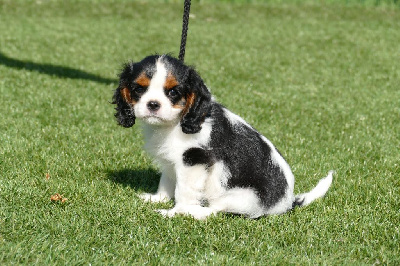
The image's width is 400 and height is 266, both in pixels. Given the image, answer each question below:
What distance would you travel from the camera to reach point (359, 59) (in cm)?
1363

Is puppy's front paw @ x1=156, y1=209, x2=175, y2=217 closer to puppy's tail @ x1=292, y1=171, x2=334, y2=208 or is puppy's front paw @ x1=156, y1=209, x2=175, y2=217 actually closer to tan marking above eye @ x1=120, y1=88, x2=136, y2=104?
tan marking above eye @ x1=120, y1=88, x2=136, y2=104

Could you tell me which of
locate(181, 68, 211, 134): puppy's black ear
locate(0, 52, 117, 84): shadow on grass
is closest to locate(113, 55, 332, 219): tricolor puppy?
locate(181, 68, 211, 134): puppy's black ear

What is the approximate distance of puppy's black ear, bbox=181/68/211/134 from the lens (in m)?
4.67

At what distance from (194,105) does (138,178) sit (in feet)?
5.95

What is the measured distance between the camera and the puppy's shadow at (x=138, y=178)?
19.5ft

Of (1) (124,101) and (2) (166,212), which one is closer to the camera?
(1) (124,101)

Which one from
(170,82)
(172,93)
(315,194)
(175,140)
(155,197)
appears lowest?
(155,197)

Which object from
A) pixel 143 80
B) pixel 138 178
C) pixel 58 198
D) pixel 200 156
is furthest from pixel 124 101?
pixel 138 178

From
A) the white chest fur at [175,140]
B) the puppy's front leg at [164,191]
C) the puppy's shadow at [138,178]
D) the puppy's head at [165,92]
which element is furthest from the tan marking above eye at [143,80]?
the puppy's shadow at [138,178]

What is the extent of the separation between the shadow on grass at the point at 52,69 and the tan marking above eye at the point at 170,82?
6.59 metres

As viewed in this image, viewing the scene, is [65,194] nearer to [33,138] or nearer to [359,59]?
[33,138]

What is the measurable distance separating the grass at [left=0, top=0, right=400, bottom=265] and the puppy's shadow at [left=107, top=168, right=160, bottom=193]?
0.02 metres

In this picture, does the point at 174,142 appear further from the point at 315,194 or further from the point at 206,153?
the point at 315,194

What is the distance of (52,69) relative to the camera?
11.5m
